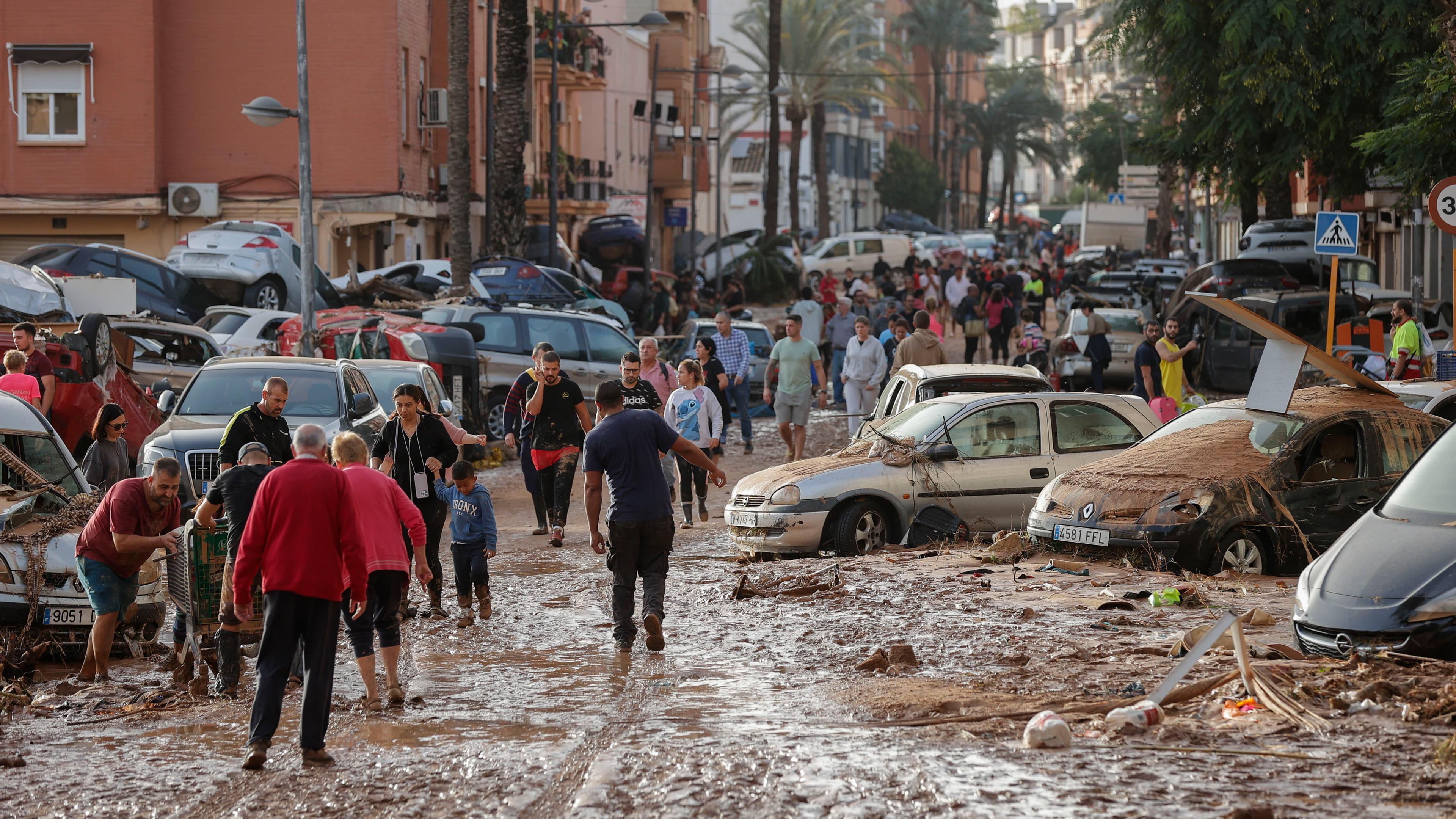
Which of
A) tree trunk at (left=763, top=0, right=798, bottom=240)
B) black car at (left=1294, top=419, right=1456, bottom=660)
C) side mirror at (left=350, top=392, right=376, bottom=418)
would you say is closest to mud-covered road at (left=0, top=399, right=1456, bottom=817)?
black car at (left=1294, top=419, right=1456, bottom=660)

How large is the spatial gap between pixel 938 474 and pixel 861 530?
763 mm

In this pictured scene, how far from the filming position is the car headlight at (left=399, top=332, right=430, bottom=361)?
21219 millimetres

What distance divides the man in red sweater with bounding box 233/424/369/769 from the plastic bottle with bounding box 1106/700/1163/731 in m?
3.41

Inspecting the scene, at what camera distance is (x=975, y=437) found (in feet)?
47.3

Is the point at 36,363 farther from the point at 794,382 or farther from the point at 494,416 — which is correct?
the point at 794,382

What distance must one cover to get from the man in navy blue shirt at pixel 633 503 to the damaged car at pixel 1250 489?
132 inches

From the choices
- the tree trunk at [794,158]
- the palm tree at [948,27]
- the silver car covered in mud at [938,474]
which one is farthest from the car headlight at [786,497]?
the palm tree at [948,27]

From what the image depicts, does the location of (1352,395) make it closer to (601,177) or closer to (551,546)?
(551,546)

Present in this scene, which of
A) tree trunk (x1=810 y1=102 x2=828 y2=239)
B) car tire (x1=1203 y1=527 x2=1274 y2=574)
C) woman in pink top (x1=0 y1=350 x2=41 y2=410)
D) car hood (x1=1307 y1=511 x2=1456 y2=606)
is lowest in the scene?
car tire (x1=1203 y1=527 x2=1274 y2=574)

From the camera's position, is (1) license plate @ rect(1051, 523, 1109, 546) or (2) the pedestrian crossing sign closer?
(1) license plate @ rect(1051, 523, 1109, 546)

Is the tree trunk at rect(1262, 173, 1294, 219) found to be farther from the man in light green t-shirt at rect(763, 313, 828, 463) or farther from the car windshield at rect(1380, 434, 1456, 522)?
the car windshield at rect(1380, 434, 1456, 522)

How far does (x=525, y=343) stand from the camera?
2336cm

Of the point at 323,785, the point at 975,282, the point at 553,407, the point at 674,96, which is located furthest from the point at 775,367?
the point at 674,96

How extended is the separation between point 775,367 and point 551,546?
5562 millimetres
